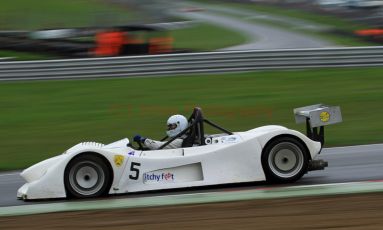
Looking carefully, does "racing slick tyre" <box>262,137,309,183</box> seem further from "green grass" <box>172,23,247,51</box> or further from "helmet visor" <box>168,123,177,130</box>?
"green grass" <box>172,23,247,51</box>

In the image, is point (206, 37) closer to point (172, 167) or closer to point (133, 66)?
point (133, 66)

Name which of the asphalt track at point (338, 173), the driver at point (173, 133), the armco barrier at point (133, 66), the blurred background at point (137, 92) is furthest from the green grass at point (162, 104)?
the driver at point (173, 133)

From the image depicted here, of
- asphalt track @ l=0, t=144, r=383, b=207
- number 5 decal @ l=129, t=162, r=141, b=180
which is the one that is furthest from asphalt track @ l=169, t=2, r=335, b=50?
number 5 decal @ l=129, t=162, r=141, b=180

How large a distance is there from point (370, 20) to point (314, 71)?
50.7 ft

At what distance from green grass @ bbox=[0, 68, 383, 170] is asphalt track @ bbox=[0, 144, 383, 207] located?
3.07ft

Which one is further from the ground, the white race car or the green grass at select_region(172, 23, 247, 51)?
the green grass at select_region(172, 23, 247, 51)

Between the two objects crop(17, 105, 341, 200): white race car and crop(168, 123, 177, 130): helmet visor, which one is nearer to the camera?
crop(17, 105, 341, 200): white race car

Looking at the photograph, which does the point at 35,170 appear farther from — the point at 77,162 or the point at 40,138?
the point at 40,138

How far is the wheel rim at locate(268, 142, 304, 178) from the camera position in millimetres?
8320

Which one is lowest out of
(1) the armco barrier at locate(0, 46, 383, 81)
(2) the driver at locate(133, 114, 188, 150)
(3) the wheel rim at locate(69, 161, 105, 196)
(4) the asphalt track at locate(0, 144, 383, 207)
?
(4) the asphalt track at locate(0, 144, 383, 207)

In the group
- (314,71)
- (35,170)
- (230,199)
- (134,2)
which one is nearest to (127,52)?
(314,71)

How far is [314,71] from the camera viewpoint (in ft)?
63.1

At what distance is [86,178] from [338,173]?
3.18m

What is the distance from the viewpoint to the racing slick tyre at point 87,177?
26.8 ft
